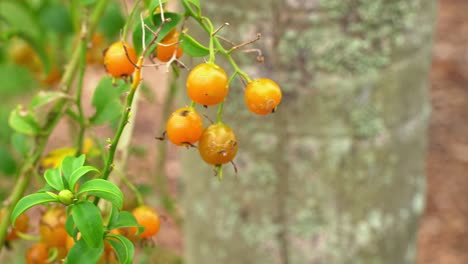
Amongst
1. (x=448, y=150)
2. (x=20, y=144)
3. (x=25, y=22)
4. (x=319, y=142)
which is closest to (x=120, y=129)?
(x=20, y=144)

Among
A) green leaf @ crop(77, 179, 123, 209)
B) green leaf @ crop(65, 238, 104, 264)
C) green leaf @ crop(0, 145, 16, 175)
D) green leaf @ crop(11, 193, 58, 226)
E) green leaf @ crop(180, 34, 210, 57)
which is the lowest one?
green leaf @ crop(65, 238, 104, 264)

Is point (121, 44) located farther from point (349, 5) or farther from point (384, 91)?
point (384, 91)

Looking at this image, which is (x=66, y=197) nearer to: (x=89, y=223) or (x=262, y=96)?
(x=89, y=223)

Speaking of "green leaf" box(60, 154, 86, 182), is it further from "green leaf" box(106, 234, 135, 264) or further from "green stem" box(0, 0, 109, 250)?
"green stem" box(0, 0, 109, 250)

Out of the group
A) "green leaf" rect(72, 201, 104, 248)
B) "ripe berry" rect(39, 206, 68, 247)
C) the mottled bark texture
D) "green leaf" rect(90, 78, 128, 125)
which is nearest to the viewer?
"green leaf" rect(72, 201, 104, 248)

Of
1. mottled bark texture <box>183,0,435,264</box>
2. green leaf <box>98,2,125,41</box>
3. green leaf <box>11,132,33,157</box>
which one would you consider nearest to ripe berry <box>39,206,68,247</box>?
green leaf <box>11,132,33,157</box>

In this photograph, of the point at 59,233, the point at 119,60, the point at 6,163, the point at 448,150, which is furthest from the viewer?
the point at 448,150
